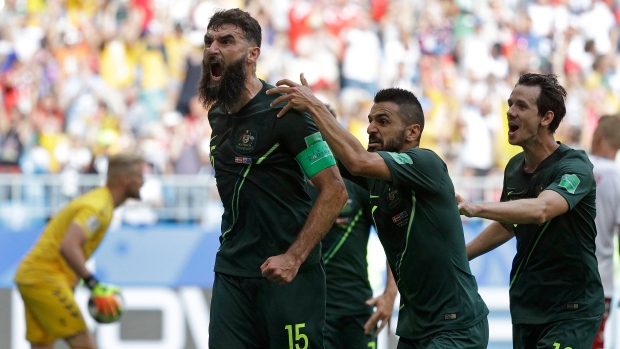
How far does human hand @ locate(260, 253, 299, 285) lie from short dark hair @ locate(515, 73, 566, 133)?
190 cm

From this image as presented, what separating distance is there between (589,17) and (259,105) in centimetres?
1493

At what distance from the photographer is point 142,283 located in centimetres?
1026

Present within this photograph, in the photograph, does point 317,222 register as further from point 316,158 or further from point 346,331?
point 346,331

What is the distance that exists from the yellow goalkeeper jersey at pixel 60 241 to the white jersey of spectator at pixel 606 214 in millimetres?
4065

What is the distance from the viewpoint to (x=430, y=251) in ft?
18.6

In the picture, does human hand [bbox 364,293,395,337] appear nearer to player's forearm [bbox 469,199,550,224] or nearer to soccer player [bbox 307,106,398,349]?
soccer player [bbox 307,106,398,349]

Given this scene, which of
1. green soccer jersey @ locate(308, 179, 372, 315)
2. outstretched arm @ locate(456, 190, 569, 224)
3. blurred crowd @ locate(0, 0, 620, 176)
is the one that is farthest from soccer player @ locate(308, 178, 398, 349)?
blurred crowd @ locate(0, 0, 620, 176)

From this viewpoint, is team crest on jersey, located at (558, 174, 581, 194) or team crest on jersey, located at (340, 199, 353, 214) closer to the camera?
team crest on jersey, located at (558, 174, 581, 194)

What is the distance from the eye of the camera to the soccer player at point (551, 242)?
6004mm

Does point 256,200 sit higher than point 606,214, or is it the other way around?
→ point 256,200

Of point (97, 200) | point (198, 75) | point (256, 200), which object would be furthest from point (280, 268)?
point (198, 75)

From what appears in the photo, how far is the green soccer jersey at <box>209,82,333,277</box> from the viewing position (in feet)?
18.4

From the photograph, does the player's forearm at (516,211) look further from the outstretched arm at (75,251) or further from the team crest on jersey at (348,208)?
the outstretched arm at (75,251)

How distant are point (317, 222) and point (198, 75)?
1129 centimetres
